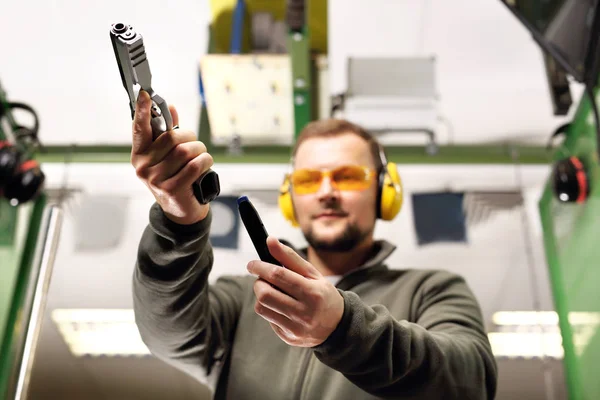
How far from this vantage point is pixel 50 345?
62.8 inches

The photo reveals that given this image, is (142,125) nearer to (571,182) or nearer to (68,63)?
(571,182)

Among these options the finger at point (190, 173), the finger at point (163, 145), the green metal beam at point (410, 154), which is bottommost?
the green metal beam at point (410, 154)

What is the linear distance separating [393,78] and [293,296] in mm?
1403

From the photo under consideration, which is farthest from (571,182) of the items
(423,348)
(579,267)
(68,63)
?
(68,63)

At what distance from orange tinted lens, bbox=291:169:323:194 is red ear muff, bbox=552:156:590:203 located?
2.27ft

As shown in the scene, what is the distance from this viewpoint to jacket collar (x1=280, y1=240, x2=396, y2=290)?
4.17 ft

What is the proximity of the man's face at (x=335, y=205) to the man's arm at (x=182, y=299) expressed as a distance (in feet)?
0.65

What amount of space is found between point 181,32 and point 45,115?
62 cm

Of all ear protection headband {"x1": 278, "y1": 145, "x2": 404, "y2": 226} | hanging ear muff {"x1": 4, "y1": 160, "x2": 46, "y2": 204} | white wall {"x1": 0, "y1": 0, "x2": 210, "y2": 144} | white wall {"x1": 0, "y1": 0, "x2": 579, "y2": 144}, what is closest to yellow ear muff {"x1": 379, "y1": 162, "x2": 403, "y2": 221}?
ear protection headband {"x1": 278, "y1": 145, "x2": 404, "y2": 226}

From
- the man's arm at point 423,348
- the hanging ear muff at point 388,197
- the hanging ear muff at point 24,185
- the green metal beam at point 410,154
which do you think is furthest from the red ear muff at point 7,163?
the man's arm at point 423,348

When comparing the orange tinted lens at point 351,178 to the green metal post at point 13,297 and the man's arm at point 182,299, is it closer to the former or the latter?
the man's arm at point 182,299

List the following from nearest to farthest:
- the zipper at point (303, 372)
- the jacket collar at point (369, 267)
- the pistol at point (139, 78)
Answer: the pistol at point (139, 78) → the zipper at point (303, 372) → the jacket collar at point (369, 267)

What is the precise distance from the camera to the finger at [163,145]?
86cm

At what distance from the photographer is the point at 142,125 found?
83cm
